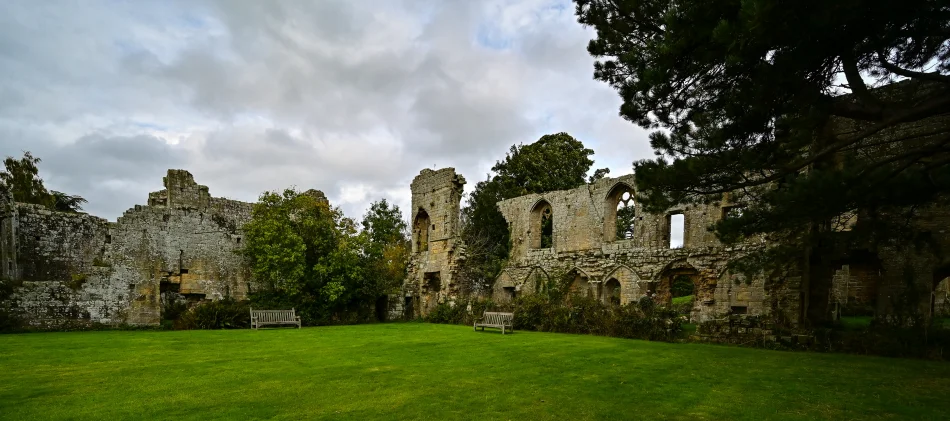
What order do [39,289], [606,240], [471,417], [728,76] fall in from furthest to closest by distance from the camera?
[606,240] → [39,289] → [728,76] → [471,417]

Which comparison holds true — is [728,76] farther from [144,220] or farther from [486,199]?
[486,199]

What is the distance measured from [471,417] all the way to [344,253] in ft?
46.1

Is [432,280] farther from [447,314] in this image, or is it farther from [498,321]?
[498,321]

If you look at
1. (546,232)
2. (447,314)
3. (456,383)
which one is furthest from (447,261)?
(456,383)

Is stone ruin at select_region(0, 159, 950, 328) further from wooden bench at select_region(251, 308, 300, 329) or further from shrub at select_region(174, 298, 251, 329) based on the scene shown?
wooden bench at select_region(251, 308, 300, 329)

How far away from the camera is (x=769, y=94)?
684 cm

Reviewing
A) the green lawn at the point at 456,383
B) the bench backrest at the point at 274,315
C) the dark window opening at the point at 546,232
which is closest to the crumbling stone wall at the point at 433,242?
→ the bench backrest at the point at 274,315

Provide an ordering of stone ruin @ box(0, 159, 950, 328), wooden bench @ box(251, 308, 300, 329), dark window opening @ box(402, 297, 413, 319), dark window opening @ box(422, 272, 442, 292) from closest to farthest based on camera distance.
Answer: stone ruin @ box(0, 159, 950, 328) → wooden bench @ box(251, 308, 300, 329) → dark window opening @ box(402, 297, 413, 319) → dark window opening @ box(422, 272, 442, 292)

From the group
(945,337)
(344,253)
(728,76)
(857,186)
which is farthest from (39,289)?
(945,337)

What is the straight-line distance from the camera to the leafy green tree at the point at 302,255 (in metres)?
17.6

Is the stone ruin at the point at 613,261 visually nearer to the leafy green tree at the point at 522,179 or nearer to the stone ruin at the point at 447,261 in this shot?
the stone ruin at the point at 447,261

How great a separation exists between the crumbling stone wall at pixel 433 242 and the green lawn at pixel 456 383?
10.4 m

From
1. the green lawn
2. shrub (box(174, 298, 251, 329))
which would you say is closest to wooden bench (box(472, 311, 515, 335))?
the green lawn

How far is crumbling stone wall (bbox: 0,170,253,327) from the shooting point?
1473 centimetres
